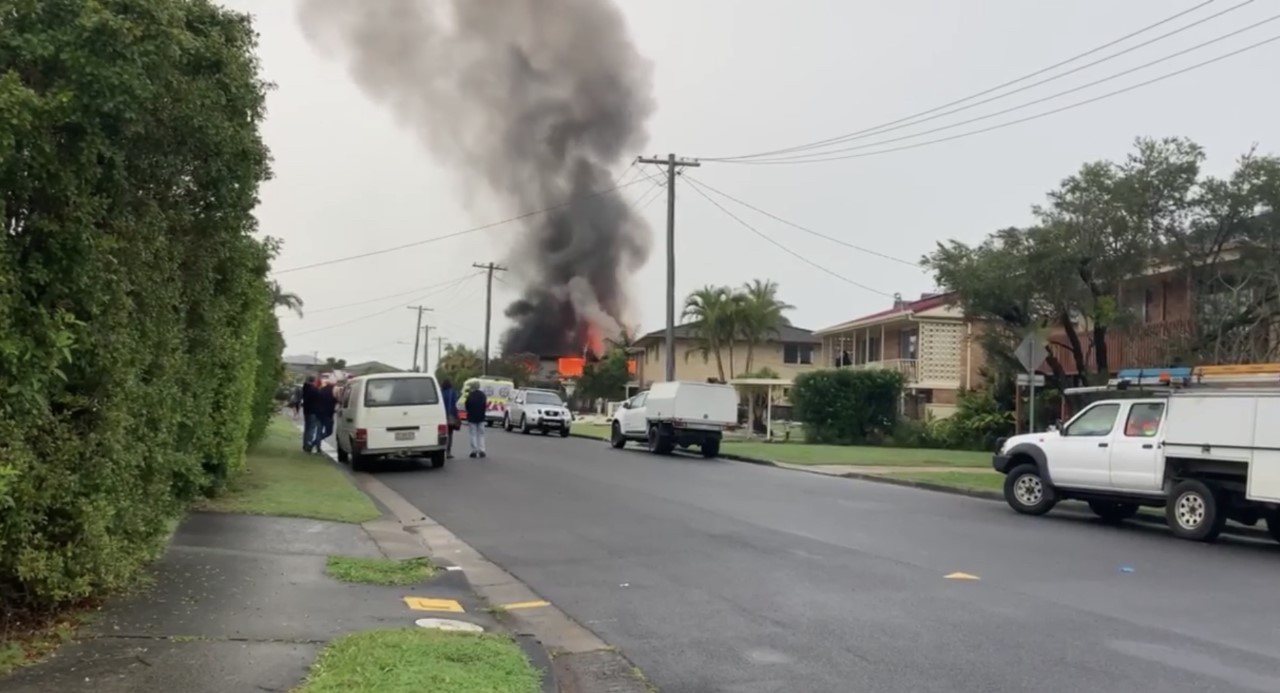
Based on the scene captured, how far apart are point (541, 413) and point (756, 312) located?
66.9ft

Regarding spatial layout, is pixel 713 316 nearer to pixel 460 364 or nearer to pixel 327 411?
pixel 327 411

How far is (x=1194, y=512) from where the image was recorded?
42.7 ft

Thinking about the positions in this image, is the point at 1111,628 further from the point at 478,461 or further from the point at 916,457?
the point at 916,457

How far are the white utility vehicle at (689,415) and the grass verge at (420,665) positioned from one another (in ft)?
69.4

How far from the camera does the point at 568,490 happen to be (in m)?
16.8

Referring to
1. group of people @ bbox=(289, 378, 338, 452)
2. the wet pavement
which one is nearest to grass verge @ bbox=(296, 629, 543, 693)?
the wet pavement

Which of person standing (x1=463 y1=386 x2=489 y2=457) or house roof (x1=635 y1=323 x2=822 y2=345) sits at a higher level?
house roof (x1=635 y1=323 x2=822 y2=345)

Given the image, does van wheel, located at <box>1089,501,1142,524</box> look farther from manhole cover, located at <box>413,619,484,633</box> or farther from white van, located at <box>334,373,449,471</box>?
white van, located at <box>334,373,449,471</box>

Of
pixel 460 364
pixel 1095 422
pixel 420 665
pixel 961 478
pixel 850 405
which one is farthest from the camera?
pixel 460 364

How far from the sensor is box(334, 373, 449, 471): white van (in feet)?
64.3

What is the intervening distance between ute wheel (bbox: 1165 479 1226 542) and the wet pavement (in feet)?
28.8

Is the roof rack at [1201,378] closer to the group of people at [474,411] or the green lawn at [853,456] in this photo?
the green lawn at [853,456]

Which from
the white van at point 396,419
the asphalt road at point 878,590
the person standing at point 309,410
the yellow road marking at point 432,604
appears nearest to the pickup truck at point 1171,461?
the asphalt road at point 878,590

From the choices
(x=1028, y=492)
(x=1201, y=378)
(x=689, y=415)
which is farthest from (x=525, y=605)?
(x=689, y=415)
